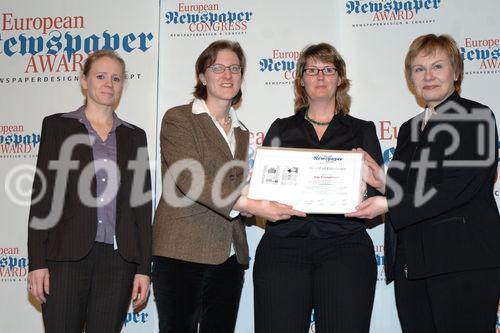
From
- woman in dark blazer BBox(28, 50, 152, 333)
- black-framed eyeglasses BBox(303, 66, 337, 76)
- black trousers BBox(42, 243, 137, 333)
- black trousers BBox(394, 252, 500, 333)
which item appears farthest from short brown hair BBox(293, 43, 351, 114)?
black trousers BBox(42, 243, 137, 333)

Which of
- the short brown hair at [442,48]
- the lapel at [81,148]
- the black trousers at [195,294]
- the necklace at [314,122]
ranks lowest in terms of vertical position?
the black trousers at [195,294]

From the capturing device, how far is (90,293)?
250 cm

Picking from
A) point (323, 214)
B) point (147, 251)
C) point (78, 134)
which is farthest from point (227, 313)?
point (78, 134)

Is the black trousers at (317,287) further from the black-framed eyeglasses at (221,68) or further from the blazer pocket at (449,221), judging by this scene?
the black-framed eyeglasses at (221,68)

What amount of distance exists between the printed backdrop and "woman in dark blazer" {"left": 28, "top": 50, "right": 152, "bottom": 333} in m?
0.98

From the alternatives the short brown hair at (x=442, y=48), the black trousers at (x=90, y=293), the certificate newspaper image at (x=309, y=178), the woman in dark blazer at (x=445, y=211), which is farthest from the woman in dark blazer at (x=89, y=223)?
the short brown hair at (x=442, y=48)

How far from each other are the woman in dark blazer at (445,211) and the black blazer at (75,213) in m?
1.07

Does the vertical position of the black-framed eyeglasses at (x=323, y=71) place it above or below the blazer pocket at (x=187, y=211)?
above

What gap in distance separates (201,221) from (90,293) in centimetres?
62

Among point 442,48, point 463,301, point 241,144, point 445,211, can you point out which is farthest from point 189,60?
point 463,301

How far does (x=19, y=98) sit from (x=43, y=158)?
1.50 metres

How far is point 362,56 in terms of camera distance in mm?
3668

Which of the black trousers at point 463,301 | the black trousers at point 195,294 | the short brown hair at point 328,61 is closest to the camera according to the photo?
the black trousers at point 463,301

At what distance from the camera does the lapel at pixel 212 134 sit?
107 inches
